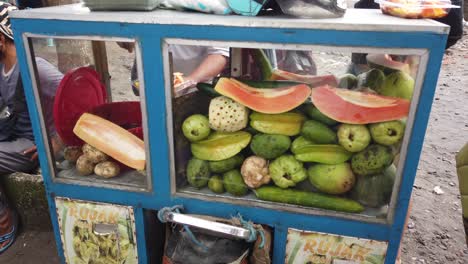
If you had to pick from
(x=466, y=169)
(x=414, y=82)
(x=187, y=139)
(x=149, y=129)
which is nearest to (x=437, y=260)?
(x=466, y=169)

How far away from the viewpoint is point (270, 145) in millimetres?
1444

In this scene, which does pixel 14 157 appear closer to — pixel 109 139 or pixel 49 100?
pixel 49 100

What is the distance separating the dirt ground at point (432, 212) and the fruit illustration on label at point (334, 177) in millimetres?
1329

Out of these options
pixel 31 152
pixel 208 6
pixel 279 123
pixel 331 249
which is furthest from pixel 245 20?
pixel 31 152

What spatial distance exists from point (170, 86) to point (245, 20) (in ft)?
1.21

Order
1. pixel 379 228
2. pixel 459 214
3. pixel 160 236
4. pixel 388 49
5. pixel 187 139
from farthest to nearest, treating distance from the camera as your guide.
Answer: pixel 459 214 < pixel 160 236 < pixel 187 139 < pixel 379 228 < pixel 388 49

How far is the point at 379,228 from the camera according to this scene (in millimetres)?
1411

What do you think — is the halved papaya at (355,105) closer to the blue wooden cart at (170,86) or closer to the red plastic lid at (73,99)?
the blue wooden cart at (170,86)

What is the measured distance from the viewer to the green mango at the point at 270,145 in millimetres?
1438

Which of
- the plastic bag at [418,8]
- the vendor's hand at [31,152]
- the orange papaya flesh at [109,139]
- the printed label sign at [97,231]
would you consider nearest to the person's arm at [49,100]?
the orange papaya flesh at [109,139]

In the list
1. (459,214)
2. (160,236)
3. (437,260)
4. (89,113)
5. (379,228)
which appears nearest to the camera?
(379,228)

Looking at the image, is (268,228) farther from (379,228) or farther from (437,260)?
(437,260)

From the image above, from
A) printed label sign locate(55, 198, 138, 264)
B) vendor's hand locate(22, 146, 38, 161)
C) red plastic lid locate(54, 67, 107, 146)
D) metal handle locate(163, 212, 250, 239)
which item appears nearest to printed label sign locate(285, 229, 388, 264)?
metal handle locate(163, 212, 250, 239)

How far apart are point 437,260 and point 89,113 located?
2.29 m
